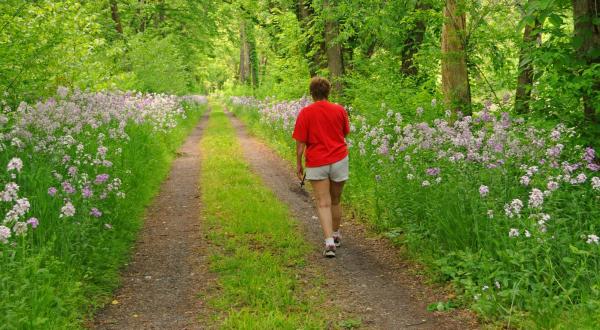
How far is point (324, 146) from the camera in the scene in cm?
630

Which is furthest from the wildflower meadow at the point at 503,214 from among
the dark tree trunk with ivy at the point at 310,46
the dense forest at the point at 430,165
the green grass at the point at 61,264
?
the dark tree trunk with ivy at the point at 310,46

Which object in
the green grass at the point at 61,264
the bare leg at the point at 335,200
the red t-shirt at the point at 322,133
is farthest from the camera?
the bare leg at the point at 335,200

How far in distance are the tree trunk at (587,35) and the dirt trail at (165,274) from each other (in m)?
4.72

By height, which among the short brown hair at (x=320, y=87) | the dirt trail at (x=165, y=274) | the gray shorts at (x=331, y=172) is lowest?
the dirt trail at (x=165, y=274)

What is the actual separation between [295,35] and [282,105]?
2447 millimetres

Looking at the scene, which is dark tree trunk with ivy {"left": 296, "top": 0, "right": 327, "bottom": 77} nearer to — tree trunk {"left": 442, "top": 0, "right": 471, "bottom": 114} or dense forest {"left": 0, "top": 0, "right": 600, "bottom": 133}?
dense forest {"left": 0, "top": 0, "right": 600, "bottom": 133}

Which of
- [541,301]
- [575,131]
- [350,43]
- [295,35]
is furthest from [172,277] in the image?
[295,35]

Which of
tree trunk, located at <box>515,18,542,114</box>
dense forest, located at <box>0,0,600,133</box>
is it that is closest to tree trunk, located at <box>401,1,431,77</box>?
dense forest, located at <box>0,0,600,133</box>

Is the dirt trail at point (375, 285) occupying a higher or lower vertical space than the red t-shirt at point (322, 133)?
lower

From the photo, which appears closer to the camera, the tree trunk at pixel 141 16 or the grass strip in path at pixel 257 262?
the grass strip in path at pixel 257 262

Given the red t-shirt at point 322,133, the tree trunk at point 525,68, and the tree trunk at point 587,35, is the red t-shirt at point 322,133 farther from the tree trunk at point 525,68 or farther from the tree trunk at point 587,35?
the tree trunk at point 587,35

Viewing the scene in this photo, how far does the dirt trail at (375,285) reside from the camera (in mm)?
4578

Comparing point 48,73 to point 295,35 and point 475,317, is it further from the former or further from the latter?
point 295,35

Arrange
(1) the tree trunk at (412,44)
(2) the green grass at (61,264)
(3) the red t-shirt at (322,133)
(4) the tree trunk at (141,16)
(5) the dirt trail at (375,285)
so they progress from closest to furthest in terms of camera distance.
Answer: (2) the green grass at (61,264), (5) the dirt trail at (375,285), (3) the red t-shirt at (322,133), (1) the tree trunk at (412,44), (4) the tree trunk at (141,16)
